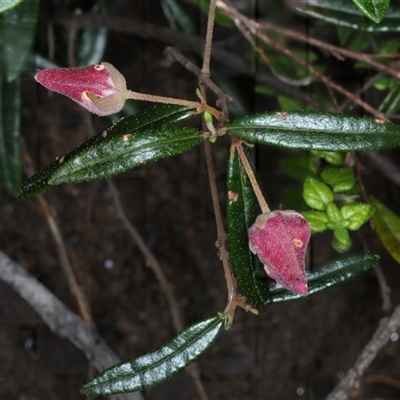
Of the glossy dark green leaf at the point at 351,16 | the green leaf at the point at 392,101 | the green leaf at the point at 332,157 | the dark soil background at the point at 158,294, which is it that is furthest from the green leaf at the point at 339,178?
the dark soil background at the point at 158,294

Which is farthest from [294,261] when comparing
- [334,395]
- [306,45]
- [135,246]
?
[135,246]

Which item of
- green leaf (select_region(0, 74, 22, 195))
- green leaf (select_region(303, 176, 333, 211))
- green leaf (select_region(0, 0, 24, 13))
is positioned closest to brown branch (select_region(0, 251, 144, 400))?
green leaf (select_region(0, 74, 22, 195))

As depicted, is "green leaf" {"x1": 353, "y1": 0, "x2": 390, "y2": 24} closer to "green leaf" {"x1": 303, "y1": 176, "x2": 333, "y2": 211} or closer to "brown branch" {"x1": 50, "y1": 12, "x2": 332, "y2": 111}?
"green leaf" {"x1": 303, "y1": 176, "x2": 333, "y2": 211}

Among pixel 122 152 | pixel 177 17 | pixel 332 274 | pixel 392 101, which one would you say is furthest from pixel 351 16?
pixel 122 152

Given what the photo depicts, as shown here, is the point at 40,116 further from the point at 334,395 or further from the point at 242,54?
the point at 334,395

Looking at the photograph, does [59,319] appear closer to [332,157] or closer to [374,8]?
[332,157]

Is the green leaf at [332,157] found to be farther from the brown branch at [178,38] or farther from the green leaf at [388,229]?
the brown branch at [178,38]
